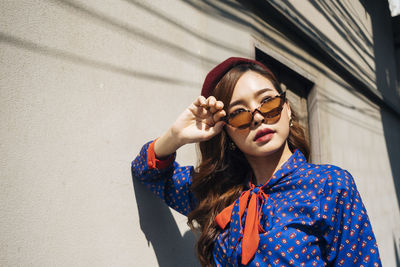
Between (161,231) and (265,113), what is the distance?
87cm

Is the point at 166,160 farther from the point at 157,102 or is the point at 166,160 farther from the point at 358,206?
the point at 358,206

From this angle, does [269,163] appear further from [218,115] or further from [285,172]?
[218,115]

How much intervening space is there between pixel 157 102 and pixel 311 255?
1.07 meters

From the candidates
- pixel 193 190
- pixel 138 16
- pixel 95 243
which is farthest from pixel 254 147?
pixel 138 16

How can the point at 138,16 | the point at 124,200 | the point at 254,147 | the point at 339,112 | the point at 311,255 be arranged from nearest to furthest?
the point at 311,255, the point at 254,147, the point at 124,200, the point at 138,16, the point at 339,112

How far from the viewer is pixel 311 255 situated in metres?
1.09

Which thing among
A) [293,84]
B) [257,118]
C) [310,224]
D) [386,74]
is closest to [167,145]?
[257,118]

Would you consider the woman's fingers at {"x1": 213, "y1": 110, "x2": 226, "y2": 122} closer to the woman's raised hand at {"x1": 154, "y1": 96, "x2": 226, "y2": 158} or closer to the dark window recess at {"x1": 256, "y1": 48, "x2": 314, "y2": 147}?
the woman's raised hand at {"x1": 154, "y1": 96, "x2": 226, "y2": 158}

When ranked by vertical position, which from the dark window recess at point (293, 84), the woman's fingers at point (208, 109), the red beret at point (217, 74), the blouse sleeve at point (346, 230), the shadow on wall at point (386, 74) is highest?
the shadow on wall at point (386, 74)

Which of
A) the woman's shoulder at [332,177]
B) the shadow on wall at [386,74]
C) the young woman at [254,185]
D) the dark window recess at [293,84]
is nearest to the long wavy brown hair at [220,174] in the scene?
the young woman at [254,185]

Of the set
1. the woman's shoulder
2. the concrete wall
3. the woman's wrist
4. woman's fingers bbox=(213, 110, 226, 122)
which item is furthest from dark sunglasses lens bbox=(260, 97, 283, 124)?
the concrete wall

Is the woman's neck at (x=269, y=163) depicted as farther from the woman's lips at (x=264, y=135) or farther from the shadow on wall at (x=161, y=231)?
the shadow on wall at (x=161, y=231)

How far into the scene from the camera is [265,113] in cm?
124

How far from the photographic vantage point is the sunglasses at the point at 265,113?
4.06ft
